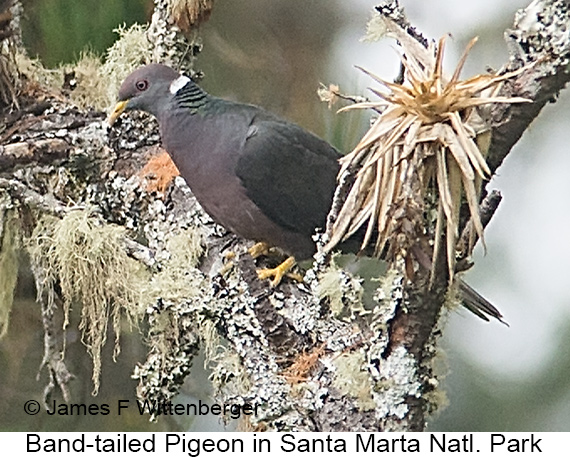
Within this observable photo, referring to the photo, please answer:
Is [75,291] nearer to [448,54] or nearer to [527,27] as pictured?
[448,54]

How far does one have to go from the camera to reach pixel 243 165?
98cm

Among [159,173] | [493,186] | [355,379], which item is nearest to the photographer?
[355,379]

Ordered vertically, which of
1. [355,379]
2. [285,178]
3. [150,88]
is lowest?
[355,379]

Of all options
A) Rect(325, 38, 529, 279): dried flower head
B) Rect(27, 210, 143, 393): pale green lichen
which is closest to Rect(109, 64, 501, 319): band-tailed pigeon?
Rect(27, 210, 143, 393): pale green lichen

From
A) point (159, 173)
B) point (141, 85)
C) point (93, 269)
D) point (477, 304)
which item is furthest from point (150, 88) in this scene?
point (477, 304)

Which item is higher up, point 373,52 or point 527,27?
point 373,52

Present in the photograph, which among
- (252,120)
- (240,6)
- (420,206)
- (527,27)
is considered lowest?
(420,206)

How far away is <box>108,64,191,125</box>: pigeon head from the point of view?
99 centimetres

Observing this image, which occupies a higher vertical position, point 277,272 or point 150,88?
point 150,88

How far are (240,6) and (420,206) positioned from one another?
0.59 metres

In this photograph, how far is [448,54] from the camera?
0.96 m

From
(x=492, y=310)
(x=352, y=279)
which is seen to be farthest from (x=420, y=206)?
(x=492, y=310)

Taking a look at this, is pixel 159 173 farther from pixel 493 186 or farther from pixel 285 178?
pixel 493 186

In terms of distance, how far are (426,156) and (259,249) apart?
41cm
